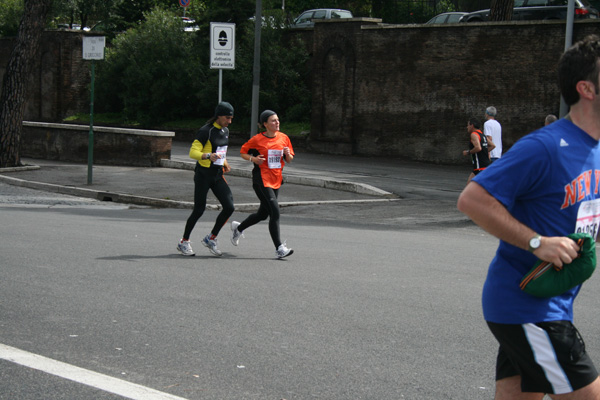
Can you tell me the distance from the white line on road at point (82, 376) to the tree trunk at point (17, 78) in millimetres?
19343

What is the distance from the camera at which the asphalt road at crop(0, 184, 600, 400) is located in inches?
203

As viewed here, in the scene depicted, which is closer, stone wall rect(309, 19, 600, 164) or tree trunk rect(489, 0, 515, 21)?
stone wall rect(309, 19, 600, 164)

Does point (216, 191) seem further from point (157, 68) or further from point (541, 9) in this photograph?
point (157, 68)

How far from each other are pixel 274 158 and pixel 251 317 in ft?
12.4

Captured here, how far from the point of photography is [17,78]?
2391cm

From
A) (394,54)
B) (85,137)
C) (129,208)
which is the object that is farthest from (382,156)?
(129,208)

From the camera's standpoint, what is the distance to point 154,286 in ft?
26.5

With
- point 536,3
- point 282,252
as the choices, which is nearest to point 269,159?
point 282,252

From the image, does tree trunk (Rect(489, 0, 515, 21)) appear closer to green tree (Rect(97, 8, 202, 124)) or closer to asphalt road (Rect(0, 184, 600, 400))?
green tree (Rect(97, 8, 202, 124))

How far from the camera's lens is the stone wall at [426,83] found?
1043 inches

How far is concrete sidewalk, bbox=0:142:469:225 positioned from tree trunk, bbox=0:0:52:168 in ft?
2.45

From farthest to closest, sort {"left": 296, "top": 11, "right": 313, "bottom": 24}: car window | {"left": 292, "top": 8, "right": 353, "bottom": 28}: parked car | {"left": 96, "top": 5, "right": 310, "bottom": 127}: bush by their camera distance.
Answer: {"left": 296, "top": 11, "right": 313, "bottom": 24}: car window → {"left": 292, "top": 8, "right": 353, "bottom": 28}: parked car → {"left": 96, "top": 5, "right": 310, "bottom": 127}: bush

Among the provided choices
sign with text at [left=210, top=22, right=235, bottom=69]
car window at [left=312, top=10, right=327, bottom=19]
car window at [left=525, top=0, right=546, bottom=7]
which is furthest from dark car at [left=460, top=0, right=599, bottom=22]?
sign with text at [left=210, top=22, right=235, bottom=69]

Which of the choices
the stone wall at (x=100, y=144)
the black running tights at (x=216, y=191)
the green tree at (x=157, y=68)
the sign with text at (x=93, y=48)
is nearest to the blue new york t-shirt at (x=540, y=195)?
the black running tights at (x=216, y=191)
